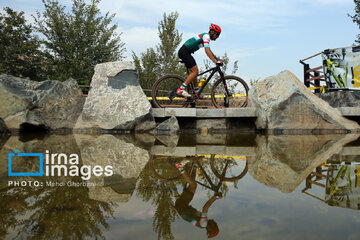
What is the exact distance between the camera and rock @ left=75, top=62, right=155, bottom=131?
674cm

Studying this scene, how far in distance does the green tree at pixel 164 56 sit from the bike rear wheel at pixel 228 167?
14042mm

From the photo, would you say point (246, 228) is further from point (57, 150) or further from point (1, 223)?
point (57, 150)

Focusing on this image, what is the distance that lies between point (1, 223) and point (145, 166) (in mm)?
1555

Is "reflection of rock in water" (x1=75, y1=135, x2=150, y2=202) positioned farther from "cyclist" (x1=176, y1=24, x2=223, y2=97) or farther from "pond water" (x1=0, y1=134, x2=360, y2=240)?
"cyclist" (x1=176, y1=24, x2=223, y2=97)

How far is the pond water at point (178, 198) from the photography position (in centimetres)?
124

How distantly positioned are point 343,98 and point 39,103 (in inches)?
347

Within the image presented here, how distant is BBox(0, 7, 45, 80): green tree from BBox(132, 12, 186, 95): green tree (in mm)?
5660

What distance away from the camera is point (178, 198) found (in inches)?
67.2

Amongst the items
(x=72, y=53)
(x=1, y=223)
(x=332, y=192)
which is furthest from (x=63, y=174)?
(x=72, y=53)

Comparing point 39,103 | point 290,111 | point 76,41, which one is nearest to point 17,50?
point 76,41

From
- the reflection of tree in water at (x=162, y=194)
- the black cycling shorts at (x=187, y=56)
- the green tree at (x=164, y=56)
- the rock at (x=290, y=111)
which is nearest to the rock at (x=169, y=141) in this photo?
the reflection of tree in water at (x=162, y=194)

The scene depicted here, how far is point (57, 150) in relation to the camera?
12.2ft

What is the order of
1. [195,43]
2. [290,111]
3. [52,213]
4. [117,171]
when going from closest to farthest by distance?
[52,213] → [117,171] → [195,43] → [290,111]

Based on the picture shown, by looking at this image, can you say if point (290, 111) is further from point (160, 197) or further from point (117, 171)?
point (160, 197)
